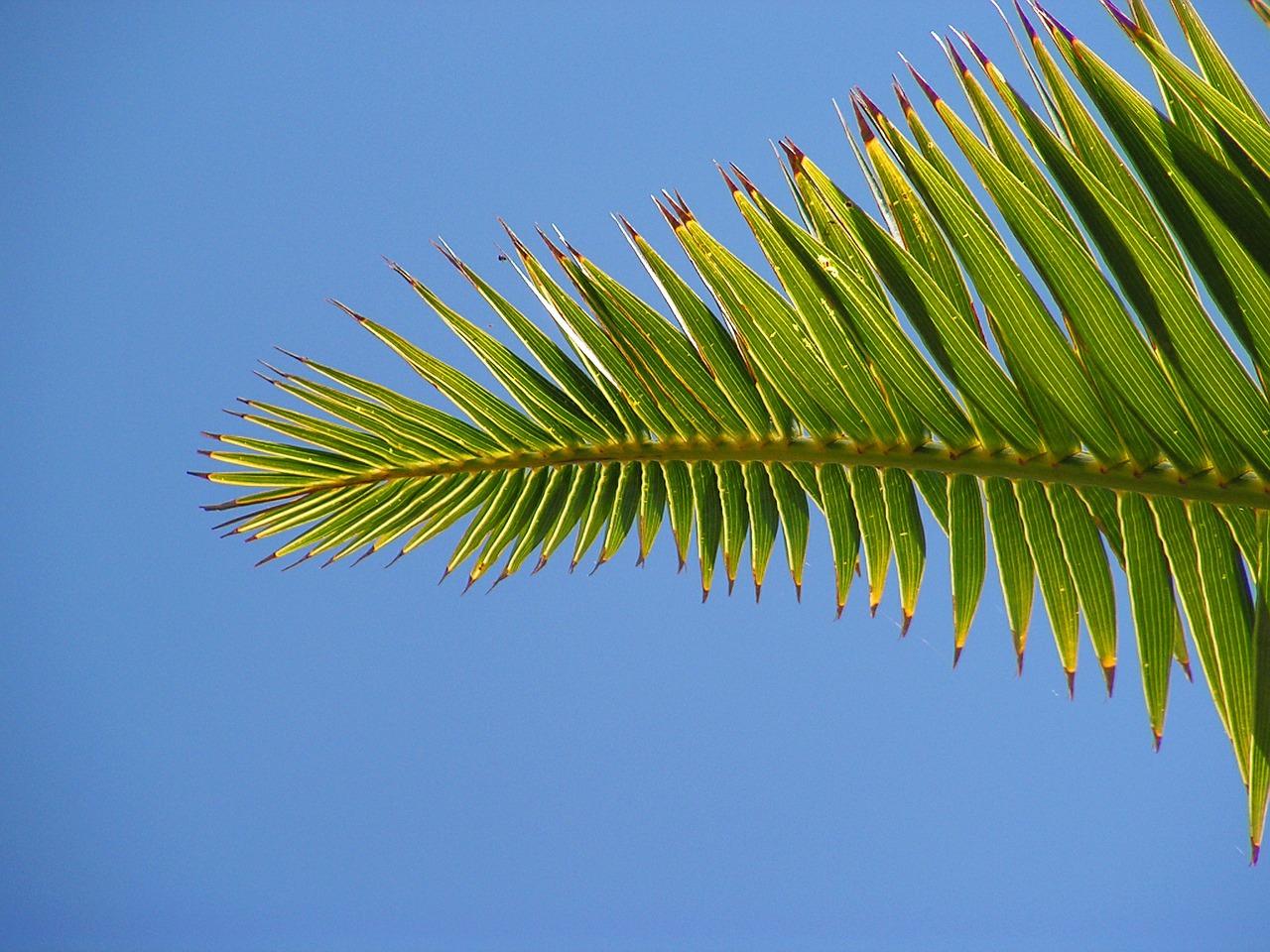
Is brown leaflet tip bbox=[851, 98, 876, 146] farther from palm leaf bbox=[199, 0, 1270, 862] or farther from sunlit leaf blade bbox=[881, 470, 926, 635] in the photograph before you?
sunlit leaf blade bbox=[881, 470, 926, 635]

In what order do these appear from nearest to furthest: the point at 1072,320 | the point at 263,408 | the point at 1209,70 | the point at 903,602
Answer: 1. the point at 1209,70
2. the point at 1072,320
3. the point at 903,602
4. the point at 263,408

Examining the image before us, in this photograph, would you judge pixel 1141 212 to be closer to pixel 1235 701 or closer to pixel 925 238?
pixel 925 238

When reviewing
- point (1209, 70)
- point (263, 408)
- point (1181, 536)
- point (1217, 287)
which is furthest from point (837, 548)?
point (263, 408)

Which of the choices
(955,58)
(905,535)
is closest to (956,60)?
(955,58)

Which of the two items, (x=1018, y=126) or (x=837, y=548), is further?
(x=837, y=548)

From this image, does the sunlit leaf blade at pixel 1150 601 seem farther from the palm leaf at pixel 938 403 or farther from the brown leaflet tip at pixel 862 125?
the brown leaflet tip at pixel 862 125

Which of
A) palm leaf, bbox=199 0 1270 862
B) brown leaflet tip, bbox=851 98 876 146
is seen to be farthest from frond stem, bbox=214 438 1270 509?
brown leaflet tip, bbox=851 98 876 146

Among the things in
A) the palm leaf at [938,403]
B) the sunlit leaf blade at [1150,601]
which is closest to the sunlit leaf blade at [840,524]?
the palm leaf at [938,403]

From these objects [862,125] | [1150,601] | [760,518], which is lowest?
[760,518]

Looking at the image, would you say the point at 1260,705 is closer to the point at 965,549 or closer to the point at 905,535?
the point at 965,549
